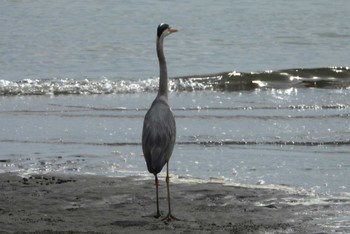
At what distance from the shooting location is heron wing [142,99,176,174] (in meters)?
8.50

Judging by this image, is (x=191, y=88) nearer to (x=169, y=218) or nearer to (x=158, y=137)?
(x=158, y=137)

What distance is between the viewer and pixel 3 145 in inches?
482

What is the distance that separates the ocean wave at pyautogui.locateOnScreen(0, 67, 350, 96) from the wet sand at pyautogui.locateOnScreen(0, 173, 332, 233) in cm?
788

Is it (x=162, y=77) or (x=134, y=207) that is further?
(x=162, y=77)

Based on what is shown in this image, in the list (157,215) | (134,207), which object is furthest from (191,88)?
(157,215)

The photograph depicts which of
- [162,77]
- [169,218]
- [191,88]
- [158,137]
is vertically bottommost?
[169,218]

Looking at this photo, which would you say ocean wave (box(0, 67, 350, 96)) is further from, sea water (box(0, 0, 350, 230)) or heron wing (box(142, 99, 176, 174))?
heron wing (box(142, 99, 176, 174))

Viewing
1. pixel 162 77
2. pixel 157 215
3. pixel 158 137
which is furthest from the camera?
pixel 162 77

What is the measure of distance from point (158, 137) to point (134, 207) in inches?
26.3

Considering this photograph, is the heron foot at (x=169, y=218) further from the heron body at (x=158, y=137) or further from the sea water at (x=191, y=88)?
the sea water at (x=191, y=88)

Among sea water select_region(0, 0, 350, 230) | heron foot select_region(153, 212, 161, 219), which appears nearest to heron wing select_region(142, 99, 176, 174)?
heron foot select_region(153, 212, 161, 219)

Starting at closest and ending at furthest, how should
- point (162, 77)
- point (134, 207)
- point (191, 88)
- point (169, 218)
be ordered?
1. point (169, 218)
2. point (134, 207)
3. point (162, 77)
4. point (191, 88)

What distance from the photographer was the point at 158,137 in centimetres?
860

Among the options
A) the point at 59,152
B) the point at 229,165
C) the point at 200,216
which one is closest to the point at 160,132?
the point at 200,216
